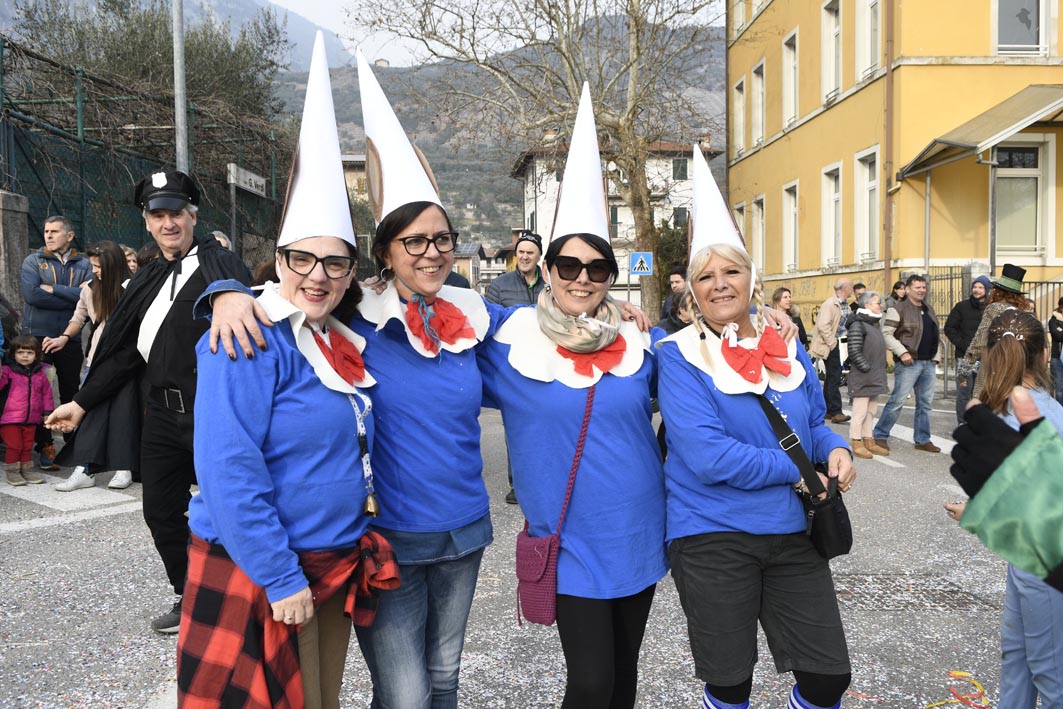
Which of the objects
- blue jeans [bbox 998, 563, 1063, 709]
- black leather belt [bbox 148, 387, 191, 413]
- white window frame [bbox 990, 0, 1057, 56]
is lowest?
blue jeans [bbox 998, 563, 1063, 709]

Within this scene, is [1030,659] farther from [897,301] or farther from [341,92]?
[341,92]

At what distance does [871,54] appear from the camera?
17.3m

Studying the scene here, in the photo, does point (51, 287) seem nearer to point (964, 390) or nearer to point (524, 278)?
point (524, 278)

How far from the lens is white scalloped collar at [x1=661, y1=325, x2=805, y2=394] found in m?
2.43

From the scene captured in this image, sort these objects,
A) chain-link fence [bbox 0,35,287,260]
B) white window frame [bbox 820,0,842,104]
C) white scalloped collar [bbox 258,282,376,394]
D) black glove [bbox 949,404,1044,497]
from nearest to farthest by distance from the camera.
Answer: black glove [bbox 949,404,1044,497], white scalloped collar [bbox 258,282,376,394], chain-link fence [bbox 0,35,287,260], white window frame [bbox 820,0,842,104]

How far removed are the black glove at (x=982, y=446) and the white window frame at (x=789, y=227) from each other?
21.4 m

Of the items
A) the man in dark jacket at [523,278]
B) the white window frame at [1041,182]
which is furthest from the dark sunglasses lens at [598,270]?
the white window frame at [1041,182]

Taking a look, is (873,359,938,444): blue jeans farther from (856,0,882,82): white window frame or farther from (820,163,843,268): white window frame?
(820,163,843,268): white window frame

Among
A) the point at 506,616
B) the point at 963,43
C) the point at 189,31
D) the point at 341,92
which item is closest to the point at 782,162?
the point at 963,43

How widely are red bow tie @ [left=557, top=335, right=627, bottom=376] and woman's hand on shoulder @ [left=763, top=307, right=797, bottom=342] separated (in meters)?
0.53

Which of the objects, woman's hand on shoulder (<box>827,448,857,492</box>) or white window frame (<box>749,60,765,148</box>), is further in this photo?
white window frame (<box>749,60,765,148</box>)

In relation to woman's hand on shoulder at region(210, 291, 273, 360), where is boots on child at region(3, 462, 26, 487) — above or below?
below

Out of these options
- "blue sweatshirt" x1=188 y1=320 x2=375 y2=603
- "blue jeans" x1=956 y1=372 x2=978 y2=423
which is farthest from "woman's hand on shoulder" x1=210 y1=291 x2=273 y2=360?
"blue jeans" x1=956 y1=372 x2=978 y2=423

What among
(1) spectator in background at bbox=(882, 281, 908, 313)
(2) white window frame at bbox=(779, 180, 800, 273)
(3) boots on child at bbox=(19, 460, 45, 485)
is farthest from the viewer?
(2) white window frame at bbox=(779, 180, 800, 273)
